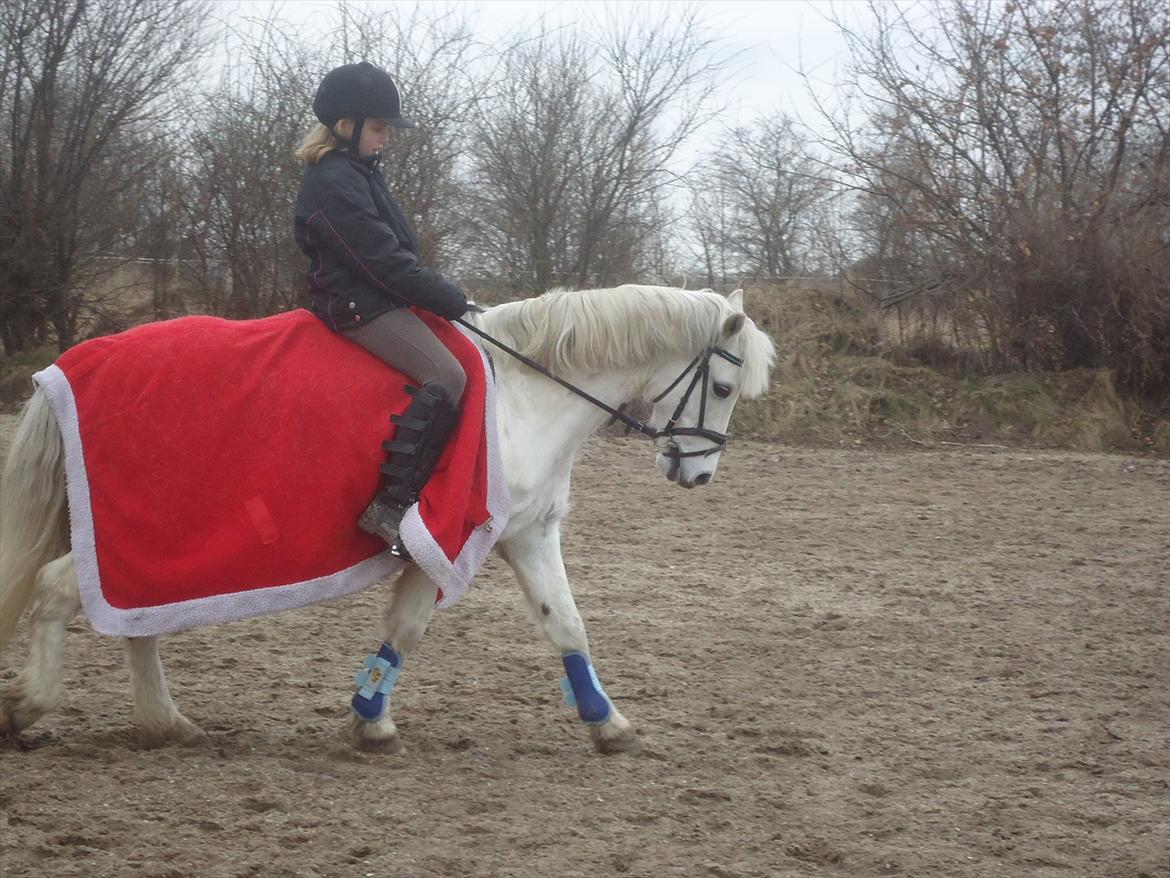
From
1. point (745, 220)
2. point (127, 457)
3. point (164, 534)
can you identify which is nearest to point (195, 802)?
point (164, 534)

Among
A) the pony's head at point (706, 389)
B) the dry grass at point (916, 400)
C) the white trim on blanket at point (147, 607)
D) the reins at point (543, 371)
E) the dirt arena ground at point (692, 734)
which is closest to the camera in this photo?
the dirt arena ground at point (692, 734)

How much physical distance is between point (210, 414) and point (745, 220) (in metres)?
14.4

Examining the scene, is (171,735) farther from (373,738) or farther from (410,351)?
(410,351)

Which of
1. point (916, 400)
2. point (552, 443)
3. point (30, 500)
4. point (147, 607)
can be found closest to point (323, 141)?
point (552, 443)

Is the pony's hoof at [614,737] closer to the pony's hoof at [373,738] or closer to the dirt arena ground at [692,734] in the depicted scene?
the dirt arena ground at [692,734]

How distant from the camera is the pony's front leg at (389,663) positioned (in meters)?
4.14

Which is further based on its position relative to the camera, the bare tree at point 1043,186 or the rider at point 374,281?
the bare tree at point 1043,186

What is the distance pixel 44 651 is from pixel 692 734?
230cm

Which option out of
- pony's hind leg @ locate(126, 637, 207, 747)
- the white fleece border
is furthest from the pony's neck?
pony's hind leg @ locate(126, 637, 207, 747)

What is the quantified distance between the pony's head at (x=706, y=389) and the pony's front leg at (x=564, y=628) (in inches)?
22.3

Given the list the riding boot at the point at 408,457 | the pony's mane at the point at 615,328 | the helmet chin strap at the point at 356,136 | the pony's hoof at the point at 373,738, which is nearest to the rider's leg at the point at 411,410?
the riding boot at the point at 408,457

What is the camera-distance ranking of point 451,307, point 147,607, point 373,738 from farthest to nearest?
1. point 373,738
2. point 451,307
3. point 147,607

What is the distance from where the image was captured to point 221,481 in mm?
3822

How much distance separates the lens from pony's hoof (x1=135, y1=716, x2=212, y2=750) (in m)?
4.06
